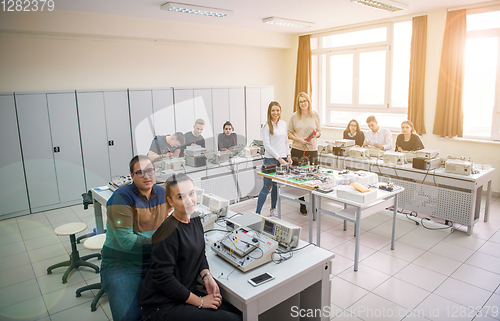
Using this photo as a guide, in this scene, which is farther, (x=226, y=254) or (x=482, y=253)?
(x=482, y=253)

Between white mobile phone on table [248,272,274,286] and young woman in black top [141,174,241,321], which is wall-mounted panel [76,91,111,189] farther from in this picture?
white mobile phone on table [248,272,274,286]

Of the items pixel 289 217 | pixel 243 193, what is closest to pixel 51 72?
pixel 243 193

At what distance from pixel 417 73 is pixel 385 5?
1432 mm

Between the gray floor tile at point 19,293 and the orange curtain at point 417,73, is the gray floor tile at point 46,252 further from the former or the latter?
the orange curtain at point 417,73

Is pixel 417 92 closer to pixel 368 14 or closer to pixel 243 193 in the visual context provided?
pixel 368 14

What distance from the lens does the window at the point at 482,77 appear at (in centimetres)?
517

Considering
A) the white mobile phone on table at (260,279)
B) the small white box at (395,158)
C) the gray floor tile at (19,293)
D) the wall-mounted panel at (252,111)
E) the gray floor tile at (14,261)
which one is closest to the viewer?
the white mobile phone on table at (260,279)

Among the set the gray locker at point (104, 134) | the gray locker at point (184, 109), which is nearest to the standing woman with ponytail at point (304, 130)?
the gray locker at point (184, 109)

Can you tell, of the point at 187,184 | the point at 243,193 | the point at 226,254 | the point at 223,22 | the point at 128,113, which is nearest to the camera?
the point at 187,184

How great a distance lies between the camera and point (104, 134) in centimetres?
547

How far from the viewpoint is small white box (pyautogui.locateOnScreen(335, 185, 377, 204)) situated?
10.3ft

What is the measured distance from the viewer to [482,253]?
349 centimetres

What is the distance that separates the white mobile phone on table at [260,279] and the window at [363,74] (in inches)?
215

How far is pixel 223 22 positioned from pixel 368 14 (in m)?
2.58
